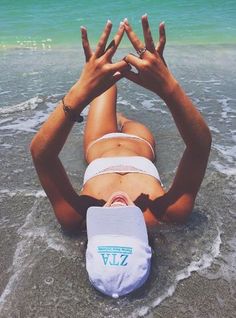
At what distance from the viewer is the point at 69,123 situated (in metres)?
3.16

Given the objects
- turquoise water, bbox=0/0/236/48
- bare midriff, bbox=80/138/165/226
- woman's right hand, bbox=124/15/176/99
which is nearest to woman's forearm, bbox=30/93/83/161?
woman's right hand, bbox=124/15/176/99

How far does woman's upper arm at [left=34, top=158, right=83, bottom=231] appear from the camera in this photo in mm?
3480

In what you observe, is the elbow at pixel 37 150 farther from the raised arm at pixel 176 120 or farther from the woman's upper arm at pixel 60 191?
the raised arm at pixel 176 120

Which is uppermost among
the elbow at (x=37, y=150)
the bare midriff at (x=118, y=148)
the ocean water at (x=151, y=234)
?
the elbow at (x=37, y=150)

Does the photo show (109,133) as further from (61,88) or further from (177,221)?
(61,88)

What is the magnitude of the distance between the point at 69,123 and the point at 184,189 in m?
1.27

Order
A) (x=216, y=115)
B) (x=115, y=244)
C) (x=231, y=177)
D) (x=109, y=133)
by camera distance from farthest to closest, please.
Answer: (x=216, y=115), (x=109, y=133), (x=231, y=177), (x=115, y=244)

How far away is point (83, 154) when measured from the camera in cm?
578

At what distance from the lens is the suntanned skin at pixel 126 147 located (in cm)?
293

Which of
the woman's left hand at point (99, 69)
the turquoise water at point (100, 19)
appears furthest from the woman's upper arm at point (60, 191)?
the turquoise water at point (100, 19)

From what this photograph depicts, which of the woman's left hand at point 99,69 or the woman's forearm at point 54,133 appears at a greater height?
the woman's left hand at point 99,69

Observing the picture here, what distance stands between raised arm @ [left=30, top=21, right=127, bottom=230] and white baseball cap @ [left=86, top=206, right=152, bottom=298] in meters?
0.48

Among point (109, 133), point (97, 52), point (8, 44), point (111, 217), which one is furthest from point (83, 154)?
point (8, 44)

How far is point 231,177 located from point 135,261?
240cm
